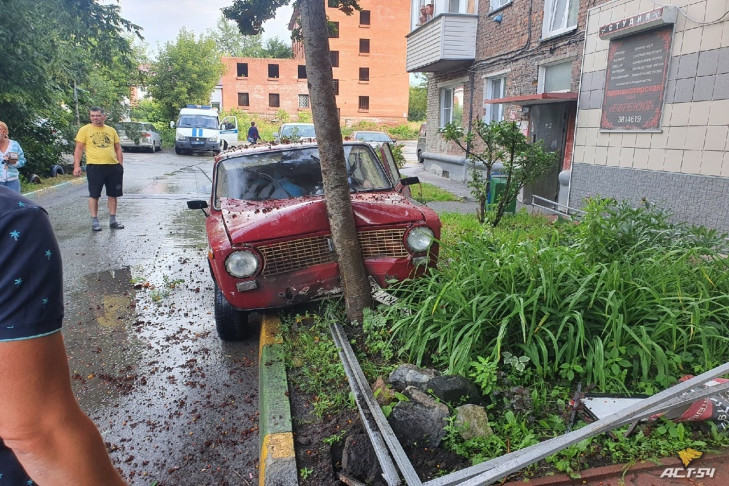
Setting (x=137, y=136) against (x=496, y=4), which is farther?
(x=137, y=136)

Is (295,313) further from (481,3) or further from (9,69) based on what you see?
(481,3)

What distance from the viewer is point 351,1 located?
5.10m

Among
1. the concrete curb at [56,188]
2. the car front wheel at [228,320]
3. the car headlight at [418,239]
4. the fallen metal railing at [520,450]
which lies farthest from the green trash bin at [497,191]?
the concrete curb at [56,188]

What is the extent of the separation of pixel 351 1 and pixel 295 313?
327cm

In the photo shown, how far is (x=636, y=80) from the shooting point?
7621 mm

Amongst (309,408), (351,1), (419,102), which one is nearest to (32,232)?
A: (309,408)

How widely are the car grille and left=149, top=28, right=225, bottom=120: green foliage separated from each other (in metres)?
Result: 34.2

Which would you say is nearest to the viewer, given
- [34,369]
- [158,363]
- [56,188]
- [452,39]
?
[34,369]

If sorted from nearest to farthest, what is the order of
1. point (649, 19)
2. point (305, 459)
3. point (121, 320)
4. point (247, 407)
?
point (305, 459)
point (247, 407)
point (121, 320)
point (649, 19)

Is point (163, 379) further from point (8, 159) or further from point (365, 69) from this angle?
point (365, 69)

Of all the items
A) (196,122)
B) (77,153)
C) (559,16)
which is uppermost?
(559,16)

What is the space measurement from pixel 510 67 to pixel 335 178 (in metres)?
10.5

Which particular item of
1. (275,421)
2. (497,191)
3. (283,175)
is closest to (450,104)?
(497,191)

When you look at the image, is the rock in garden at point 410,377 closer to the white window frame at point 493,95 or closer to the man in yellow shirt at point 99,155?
the man in yellow shirt at point 99,155
